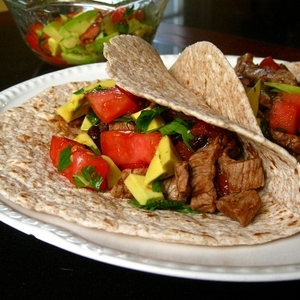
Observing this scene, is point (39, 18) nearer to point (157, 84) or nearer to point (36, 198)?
point (157, 84)

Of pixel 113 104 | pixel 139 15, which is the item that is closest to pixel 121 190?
pixel 113 104

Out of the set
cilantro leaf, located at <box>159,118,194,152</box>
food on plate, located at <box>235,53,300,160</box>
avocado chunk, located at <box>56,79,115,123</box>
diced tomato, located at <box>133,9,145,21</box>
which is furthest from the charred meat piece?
diced tomato, located at <box>133,9,145,21</box>

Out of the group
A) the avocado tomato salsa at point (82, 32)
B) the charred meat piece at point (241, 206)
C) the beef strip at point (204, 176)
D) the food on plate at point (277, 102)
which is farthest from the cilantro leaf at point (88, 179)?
the avocado tomato salsa at point (82, 32)

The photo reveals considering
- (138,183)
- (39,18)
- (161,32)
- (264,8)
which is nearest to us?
(138,183)

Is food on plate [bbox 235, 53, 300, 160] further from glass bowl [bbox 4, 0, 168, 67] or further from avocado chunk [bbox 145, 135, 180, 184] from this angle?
glass bowl [bbox 4, 0, 168, 67]

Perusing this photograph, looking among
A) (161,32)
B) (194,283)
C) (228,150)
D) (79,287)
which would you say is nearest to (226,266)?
(194,283)
